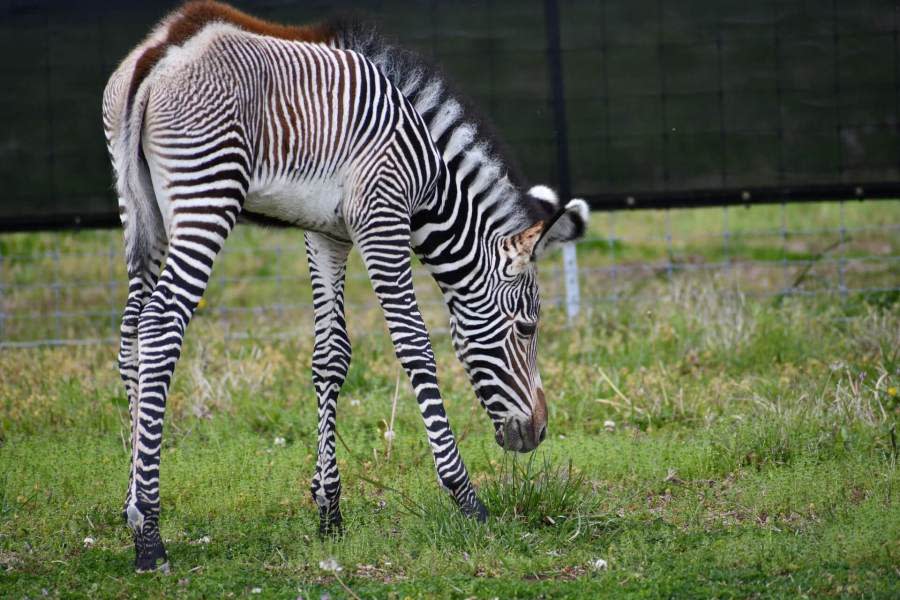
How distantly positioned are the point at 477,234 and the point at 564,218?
1.62 ft

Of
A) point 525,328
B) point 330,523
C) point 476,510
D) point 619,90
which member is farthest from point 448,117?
point 619,90

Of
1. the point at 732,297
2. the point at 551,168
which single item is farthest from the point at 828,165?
the point at 551,168

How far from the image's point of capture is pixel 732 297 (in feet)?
30.8

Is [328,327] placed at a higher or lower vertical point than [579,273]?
higher

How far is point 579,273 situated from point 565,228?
6.02 metres

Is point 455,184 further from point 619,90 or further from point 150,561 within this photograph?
point 619,90

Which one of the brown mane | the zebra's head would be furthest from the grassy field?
the brown mane

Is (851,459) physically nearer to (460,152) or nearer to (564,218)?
(564,218)

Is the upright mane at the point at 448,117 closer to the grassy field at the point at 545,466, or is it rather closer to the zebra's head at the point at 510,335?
the zebra's head at the point at 510,335

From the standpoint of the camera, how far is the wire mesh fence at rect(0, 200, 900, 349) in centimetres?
1003

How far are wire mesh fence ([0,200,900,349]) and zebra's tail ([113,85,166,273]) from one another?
383 centimetres

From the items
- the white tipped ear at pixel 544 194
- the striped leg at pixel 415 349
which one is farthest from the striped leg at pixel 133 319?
the white tipped ear at pixel 544 194

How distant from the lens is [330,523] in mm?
5828

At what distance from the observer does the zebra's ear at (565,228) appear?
567 centimetres
